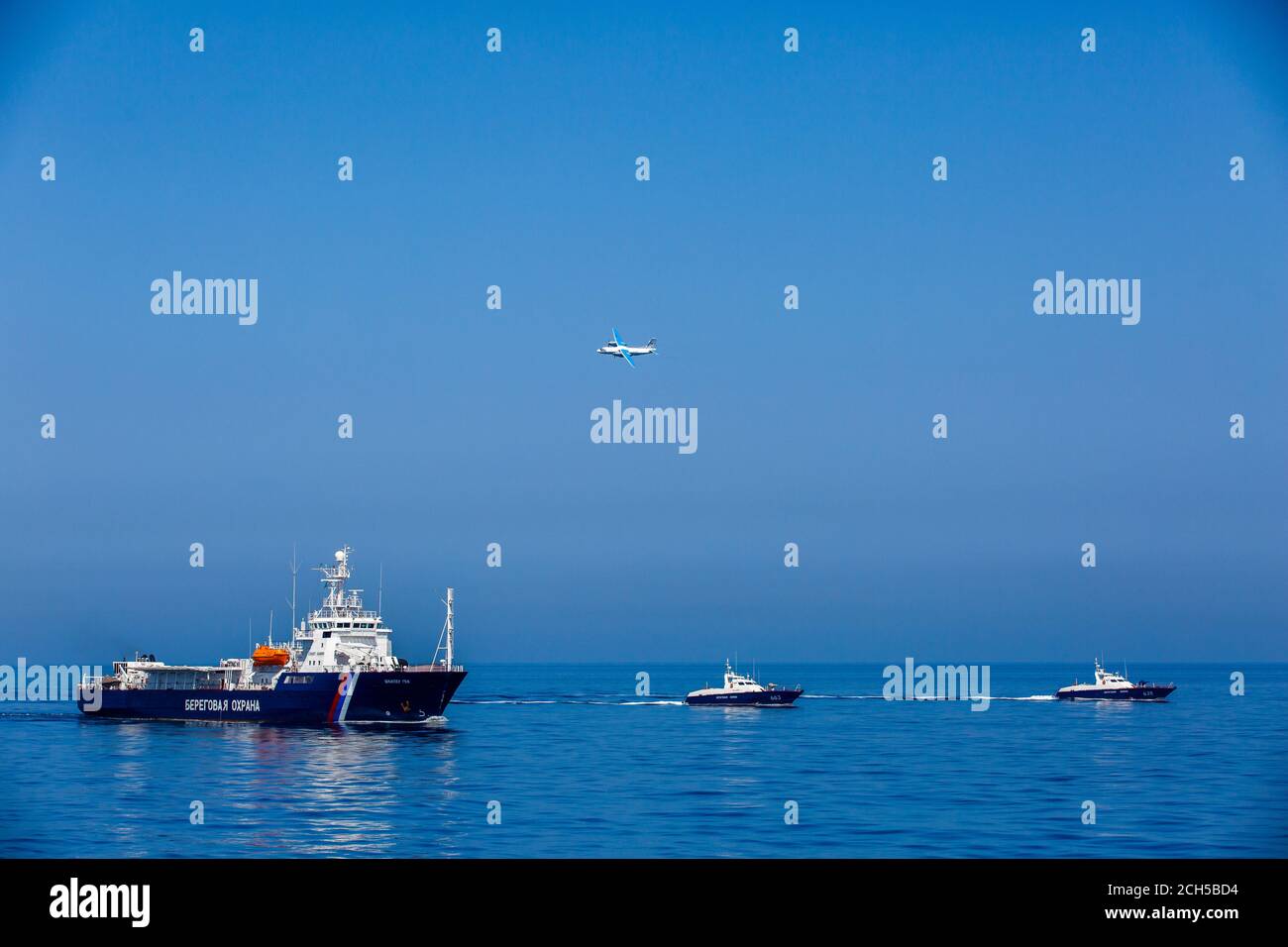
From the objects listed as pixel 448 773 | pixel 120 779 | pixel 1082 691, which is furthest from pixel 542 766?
pixel 1082 691

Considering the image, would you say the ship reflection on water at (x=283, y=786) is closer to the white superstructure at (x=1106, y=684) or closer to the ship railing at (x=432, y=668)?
the ship railing at (x=432, y=668)

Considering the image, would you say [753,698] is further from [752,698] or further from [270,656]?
[270,656]

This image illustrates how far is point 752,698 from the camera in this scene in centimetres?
13388

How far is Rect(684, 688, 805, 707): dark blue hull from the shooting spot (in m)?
133

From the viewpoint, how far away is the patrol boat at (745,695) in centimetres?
13275

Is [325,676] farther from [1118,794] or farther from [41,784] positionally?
[1118,794]

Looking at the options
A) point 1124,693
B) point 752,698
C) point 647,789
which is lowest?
point 1124,693

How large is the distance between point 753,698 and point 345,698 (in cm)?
5499

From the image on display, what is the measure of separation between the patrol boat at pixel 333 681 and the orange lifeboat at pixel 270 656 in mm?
83

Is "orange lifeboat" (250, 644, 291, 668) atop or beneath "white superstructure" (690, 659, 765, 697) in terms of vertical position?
atop

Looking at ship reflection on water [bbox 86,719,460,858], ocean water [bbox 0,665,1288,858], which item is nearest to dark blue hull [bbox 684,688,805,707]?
ocean water [bbox 0,665,1288,858]

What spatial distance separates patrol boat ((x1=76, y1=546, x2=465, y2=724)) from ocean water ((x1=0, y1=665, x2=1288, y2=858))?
1742 mm

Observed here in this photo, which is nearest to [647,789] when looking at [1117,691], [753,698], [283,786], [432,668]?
[283,786]

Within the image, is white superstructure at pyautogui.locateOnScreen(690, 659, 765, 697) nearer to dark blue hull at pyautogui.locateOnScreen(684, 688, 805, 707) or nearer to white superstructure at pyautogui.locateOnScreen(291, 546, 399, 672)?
dark blue hull at pyautogui.locateOnScreen(684, 688, 805, 707)
